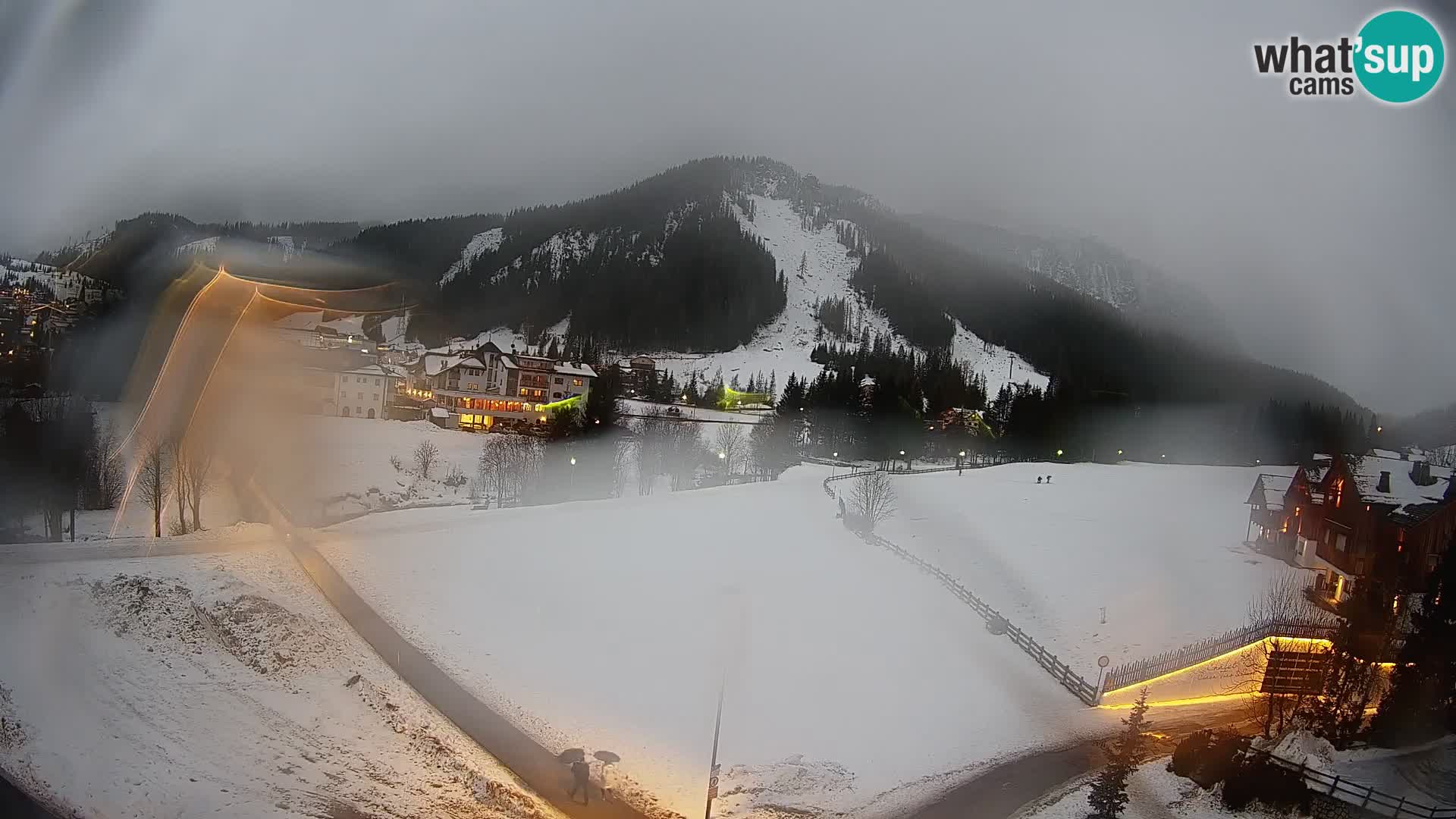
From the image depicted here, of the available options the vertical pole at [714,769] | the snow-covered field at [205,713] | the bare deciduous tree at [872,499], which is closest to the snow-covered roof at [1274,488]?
the bare deciduous tree at [872,499]

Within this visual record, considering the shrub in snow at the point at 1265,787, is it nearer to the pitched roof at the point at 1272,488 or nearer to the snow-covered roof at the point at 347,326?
the pitched roof at the point at 1272,488

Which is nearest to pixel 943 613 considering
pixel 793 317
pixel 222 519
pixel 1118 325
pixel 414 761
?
pixel 414 761

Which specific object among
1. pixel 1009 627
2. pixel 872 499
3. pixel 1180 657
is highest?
pixel 872 499

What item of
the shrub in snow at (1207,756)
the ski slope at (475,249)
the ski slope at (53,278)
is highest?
the ski slope at (475,249)

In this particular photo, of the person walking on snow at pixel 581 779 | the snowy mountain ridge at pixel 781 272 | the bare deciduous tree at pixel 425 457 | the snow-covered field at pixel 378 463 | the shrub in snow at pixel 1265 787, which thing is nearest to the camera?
the shrub in snow at pixel 1265 787

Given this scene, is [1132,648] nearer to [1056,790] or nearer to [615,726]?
[1056,790]

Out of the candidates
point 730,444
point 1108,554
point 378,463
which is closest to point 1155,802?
point 1108,554

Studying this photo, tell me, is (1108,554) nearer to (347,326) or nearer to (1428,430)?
(1428,430)
